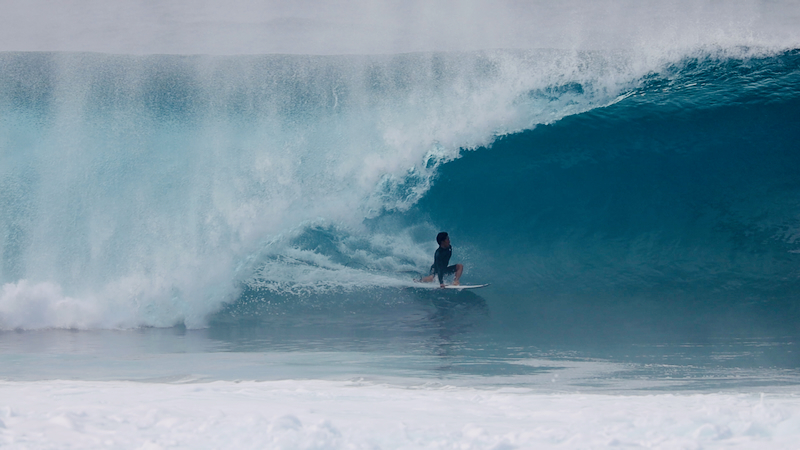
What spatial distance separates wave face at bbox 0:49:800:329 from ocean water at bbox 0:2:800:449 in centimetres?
4

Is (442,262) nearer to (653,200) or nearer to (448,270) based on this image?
(448,270)

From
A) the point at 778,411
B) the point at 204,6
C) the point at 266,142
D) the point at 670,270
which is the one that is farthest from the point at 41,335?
the point at 204,6

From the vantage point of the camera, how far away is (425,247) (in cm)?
818

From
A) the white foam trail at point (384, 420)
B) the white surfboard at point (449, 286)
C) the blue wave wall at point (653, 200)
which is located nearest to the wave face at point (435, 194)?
the blue wave wall at point (653, 200)

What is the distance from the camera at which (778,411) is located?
2.68 m

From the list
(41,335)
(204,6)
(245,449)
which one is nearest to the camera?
(245,449)

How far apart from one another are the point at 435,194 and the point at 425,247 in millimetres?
1012

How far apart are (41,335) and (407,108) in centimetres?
611

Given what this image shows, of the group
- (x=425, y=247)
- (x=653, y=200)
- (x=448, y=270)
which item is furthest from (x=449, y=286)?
(x=653, y=200)

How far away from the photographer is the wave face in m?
7.21

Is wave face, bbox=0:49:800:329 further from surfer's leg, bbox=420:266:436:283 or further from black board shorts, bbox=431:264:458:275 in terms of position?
black board shorts, bbox=431:264:458:275

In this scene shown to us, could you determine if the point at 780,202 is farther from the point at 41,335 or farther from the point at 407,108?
the point at 41,335

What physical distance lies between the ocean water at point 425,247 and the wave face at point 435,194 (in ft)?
0.14

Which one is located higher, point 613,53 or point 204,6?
point 204,6
